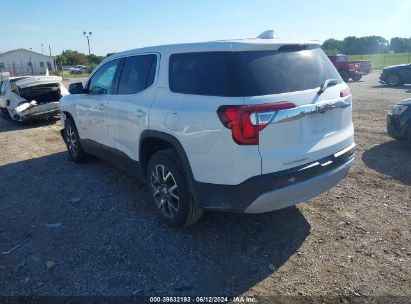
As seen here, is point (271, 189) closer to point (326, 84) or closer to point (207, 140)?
point (207, 140)

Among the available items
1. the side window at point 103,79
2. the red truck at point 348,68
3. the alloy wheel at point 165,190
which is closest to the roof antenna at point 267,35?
the alloy wheel at point 165,190

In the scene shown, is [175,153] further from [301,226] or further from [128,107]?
[301,226]

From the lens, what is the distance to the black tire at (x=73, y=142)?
6.30 meters

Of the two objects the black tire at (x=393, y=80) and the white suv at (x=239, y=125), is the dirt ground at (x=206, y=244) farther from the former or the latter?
the black tire at (x=393, y=80)

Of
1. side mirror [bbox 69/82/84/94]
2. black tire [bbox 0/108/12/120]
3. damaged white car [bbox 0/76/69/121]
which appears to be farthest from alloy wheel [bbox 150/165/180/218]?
black tire [bbox 0/108/12/120]

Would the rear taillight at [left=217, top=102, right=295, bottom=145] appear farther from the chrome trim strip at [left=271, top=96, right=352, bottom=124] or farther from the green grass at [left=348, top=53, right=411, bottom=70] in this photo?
the green grass at [left=348, top=53, right=411, bottom=70]

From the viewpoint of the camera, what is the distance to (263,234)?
3.77 metres

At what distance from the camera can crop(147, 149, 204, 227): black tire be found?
141 inches

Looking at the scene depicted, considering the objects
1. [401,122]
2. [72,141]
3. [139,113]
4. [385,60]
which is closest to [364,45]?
[385,60]

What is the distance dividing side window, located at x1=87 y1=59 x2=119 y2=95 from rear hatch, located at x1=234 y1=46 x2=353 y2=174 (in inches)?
96.8

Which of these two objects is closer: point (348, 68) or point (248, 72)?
point (248, 72)

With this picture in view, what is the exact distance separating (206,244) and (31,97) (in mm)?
10089

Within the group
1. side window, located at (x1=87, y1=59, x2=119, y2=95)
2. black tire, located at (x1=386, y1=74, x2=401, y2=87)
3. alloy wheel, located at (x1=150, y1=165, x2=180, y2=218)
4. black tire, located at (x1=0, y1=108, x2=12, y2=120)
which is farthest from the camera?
black tire, located at (x1=386, y1=74, x2=401, y2=87)

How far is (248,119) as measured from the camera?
2896 millimetres
